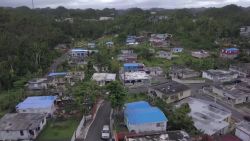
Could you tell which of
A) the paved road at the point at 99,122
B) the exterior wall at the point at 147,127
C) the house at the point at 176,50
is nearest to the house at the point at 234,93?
the exterior wall at the point at 147,127

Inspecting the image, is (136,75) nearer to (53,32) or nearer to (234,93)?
(234,93)

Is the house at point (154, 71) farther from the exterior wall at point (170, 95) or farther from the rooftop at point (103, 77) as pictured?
the exterior wall at point (170, 95)

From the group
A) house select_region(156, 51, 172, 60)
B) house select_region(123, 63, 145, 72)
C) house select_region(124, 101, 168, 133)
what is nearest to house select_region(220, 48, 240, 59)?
house select_region(156, 51, 172, 60)

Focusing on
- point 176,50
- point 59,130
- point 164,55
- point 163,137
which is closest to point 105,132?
point 59,130

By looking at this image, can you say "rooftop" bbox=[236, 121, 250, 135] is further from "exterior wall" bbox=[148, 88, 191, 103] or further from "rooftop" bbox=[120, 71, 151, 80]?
"rooftop" bbox=[120, 71, 151, 80]

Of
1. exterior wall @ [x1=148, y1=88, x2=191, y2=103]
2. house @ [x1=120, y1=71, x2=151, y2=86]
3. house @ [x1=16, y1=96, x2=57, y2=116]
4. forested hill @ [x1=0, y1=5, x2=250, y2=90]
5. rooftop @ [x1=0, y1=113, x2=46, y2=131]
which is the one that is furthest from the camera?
forested hill @ [x1=0, y1=5, x2=250, y2=90]

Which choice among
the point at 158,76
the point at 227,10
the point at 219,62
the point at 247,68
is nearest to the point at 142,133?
the point at 158,76
